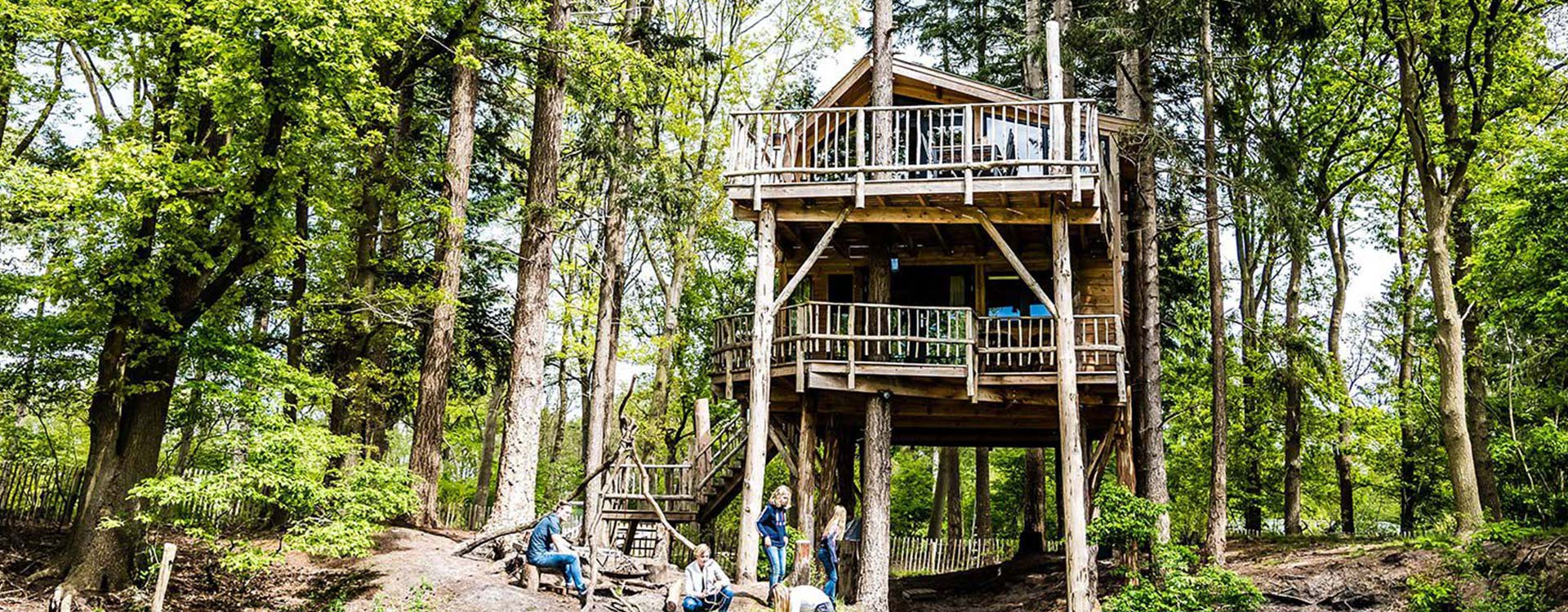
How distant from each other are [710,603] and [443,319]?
8.80 metres

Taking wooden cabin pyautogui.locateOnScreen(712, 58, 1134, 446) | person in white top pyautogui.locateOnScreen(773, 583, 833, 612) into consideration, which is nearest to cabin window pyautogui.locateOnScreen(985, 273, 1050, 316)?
wooden cabin pyautogui.locateOnScreen(712, 58, 1134, 446)

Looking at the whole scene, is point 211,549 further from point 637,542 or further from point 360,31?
point 637,542

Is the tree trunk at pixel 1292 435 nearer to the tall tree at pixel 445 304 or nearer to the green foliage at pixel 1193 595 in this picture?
the green foliage at pixel 1193 595

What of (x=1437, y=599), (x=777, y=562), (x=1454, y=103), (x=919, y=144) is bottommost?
(x=1437, y=599)

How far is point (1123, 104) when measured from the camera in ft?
69.9

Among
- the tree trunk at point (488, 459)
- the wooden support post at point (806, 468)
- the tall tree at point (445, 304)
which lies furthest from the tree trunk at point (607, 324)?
the tree trunk at point (488, 459)

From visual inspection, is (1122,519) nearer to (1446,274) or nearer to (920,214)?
(920,214)

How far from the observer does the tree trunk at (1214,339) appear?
1866cm

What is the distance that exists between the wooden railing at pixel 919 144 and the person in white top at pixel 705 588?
5743mm

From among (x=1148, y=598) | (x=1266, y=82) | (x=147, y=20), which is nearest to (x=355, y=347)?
(x=147, y=20)

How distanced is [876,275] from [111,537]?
39.3 feet

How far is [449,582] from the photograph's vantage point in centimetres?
1437

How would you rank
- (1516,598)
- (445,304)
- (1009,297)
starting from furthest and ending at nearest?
(1009,297) < (445,304) < (1516,598)

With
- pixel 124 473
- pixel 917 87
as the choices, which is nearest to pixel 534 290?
pixel 124 473
